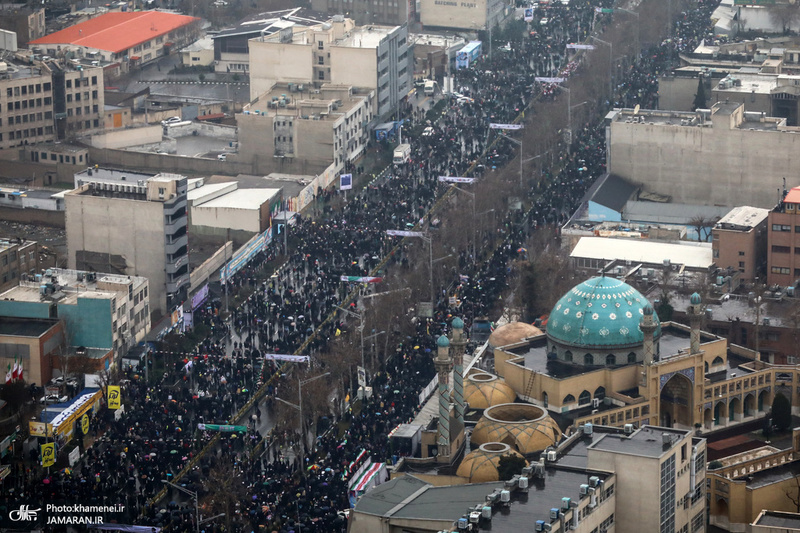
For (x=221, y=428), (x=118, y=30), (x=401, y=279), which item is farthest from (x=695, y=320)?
(x=118, y=30)

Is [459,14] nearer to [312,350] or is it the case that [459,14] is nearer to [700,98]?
[700,98]

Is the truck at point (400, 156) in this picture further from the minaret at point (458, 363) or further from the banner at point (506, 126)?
the minaret at point (458, 363)

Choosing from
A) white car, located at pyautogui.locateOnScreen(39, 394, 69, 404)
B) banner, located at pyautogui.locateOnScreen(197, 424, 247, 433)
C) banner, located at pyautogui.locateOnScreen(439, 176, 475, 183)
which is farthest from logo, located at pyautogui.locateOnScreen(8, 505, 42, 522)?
banner, located at pyautogui.locateOnScreen(439, 176, 475, 183)

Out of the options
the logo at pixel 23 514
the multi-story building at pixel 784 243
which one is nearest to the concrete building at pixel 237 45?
the multi-story building at pixel 784 243

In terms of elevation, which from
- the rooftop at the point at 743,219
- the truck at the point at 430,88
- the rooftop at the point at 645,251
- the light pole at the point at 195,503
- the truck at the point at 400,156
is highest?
the truck at the point at 430,88

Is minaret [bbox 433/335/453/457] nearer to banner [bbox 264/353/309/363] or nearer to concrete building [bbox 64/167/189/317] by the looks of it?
banner [bbox 264/353/309/363]
